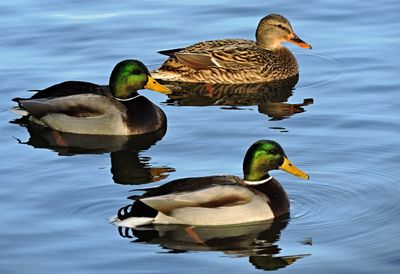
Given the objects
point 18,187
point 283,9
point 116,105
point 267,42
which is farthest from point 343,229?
point 283,9

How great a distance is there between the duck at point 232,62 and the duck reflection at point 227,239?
19.1ft

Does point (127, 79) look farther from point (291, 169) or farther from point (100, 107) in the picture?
point (291, 169)

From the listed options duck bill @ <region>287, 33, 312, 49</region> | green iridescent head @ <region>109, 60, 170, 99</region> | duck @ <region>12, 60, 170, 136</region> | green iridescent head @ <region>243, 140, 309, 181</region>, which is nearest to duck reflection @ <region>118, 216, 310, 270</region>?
green iridescent head @ <region>243, 140, 309, 181</region>

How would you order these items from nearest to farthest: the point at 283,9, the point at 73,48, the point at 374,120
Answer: the point at 374,120 < the point at 73,48 < the point at 283,9

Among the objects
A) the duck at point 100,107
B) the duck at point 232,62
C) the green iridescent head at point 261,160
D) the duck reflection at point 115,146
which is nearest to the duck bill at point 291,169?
the green iridescent head at point 261,160

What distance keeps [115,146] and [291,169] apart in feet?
10.3

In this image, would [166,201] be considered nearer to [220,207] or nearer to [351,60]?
[220,207]

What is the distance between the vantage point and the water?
1123 cm

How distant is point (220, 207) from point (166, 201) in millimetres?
484

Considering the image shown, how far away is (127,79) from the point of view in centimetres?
1570

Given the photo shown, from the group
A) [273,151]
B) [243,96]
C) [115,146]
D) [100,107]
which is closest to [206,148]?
[115,146]

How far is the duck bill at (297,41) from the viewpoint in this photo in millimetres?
17750

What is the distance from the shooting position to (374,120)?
15.0 meters

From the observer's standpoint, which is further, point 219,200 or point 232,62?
point 232,62
